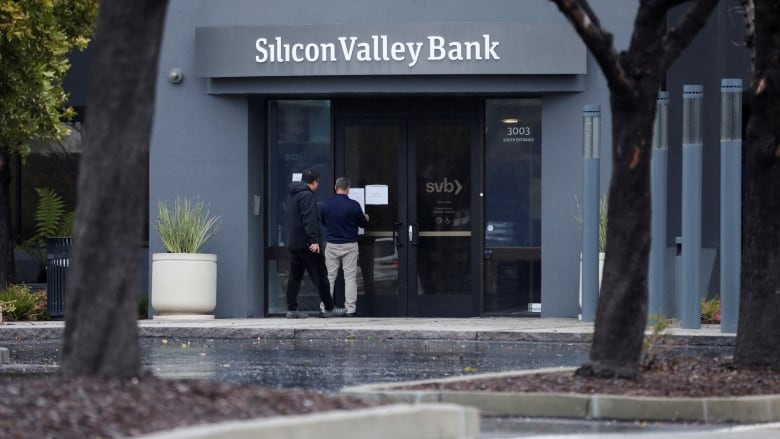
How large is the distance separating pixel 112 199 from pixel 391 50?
13.2 m

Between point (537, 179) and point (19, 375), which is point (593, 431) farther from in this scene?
point (537, 179)

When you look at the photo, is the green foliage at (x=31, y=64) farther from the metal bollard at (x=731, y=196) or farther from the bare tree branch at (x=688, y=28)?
the bare tree branch at (x=688, y=28)

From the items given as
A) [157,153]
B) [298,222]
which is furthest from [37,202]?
[298,222]

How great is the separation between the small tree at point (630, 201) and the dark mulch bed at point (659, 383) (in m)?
0.22

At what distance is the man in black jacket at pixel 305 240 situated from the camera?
20547mm

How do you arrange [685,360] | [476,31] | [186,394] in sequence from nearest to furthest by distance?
[186,394] → [685,360] → [476,31]

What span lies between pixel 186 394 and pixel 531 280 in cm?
1436

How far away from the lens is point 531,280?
21.1 m

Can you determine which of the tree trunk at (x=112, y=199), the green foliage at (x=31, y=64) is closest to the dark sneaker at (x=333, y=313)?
the green foliage at (x=31, y=64)

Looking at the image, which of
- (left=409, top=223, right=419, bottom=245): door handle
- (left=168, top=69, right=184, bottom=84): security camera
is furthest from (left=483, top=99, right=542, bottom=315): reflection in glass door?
(left=168, top=69, right=184, bottom=84): security camera

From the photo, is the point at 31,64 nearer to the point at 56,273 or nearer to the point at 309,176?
the point at 56,273

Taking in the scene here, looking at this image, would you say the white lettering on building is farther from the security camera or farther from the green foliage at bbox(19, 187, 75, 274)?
the green foliage at bbox(19, 187, 75, 274)

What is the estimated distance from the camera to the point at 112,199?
7.47 metres

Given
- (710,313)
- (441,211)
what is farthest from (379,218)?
(710,313)
